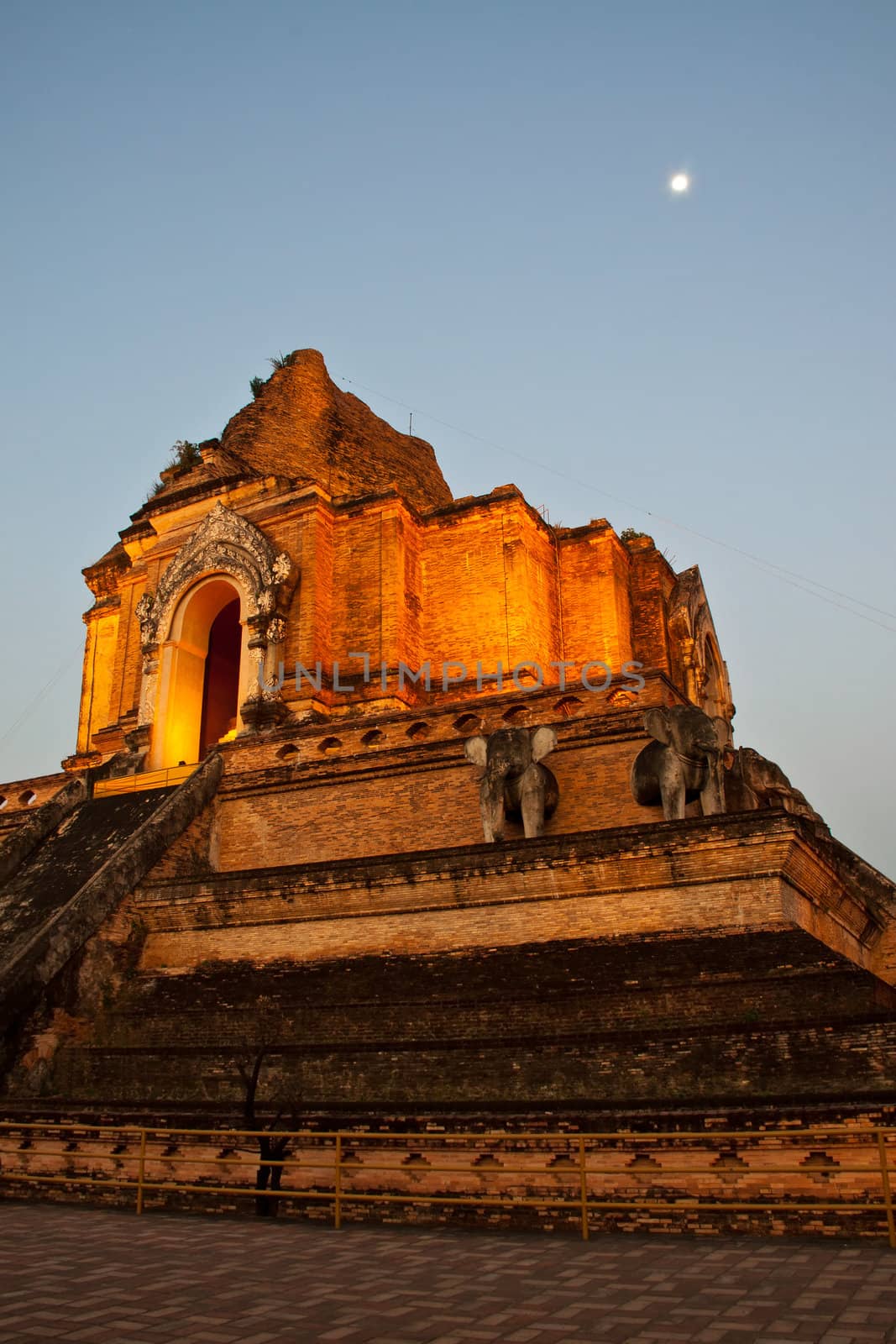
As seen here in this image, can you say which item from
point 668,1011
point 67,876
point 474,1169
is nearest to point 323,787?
point 67,876

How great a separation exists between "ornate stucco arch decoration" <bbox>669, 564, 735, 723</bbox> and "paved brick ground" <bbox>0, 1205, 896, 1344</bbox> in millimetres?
15004

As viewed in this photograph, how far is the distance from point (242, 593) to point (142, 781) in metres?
3.70

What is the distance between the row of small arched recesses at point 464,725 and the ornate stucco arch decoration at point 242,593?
10.1 ft

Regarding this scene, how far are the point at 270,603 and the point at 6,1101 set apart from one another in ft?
34.7

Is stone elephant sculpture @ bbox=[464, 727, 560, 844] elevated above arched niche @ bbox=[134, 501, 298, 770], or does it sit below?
below

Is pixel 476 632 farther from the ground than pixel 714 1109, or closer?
farther from the ground

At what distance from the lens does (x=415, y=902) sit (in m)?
10.5

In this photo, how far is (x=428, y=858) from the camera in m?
10.5

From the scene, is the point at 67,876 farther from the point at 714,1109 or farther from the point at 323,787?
the point at 714,1109

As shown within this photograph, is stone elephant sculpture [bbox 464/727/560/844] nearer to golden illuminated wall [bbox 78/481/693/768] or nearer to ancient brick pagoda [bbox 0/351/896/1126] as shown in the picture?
ancient brick pagoda [bbox 0/351/896/1126]

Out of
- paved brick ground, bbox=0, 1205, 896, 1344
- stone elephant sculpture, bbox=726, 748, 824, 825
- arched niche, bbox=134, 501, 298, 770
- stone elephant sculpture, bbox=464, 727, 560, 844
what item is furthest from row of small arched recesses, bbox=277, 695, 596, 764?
paved brick ground, bbox=0, 1205, 896, 1344

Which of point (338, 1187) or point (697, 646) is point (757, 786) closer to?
point (338, 1187)

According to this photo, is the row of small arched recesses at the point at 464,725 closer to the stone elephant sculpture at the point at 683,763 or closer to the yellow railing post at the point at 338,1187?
the stone elephant sculpture at the point at 683,763

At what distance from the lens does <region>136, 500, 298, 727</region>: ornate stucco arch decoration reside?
18578 millimetres
